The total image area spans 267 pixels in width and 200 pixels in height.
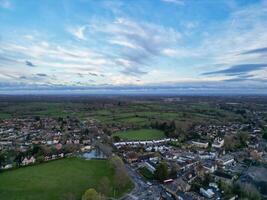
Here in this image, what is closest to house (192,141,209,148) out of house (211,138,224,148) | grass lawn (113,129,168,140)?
house (211,138,224,148)

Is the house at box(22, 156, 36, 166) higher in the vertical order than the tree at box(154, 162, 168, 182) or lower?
lower

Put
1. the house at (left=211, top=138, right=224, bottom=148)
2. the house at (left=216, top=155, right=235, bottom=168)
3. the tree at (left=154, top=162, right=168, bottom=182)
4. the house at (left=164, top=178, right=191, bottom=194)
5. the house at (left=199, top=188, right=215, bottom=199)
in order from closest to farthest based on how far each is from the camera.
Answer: the house at (left=199, top=188, right=215, bottom=199) → the house at (left=164, top=178, right=191, bottom=194) → the tree at (left=154, top=162, right=168, bottom=182) → the house at (left=216, top=155, right=235, bottom=168) → the house at (left=211, top=138, right=224, bottom=148)

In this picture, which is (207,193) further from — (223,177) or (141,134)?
(141,134)

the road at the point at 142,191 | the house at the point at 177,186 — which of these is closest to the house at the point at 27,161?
the road at the point at 142,191

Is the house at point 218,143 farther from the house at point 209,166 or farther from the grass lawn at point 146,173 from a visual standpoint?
the grass lawn at point 146,173

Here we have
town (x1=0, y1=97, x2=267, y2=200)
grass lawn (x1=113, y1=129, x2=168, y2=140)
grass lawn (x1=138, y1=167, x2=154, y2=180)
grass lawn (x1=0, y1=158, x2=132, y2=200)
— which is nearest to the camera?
grass lawn (x1=0, y1=158, x2=132, y2=200)

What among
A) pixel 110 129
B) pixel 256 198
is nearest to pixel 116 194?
pixel 256 198

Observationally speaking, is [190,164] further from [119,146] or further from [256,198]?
[119,146]

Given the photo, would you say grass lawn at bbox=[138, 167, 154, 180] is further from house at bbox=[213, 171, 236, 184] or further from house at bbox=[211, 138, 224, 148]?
house at bbox=[211, 138, 224, 148]
